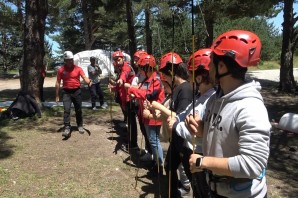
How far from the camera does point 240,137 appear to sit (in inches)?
72.9

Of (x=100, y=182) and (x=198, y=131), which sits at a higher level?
(x=198, y=131)

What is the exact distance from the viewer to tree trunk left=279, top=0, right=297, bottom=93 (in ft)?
53.4

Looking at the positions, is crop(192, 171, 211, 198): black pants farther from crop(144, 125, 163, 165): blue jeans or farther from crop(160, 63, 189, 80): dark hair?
crop(144, 125, 163, 165): blue jeans

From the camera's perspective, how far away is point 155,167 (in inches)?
228

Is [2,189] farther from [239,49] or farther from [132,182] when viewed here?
[239,49]

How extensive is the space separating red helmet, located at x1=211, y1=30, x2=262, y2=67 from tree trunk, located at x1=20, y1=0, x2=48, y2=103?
903cm

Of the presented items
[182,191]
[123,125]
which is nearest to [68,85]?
[123,125]

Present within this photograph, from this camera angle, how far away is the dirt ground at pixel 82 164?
17.5 ft

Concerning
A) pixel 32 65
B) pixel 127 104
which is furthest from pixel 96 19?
pixel 127 104

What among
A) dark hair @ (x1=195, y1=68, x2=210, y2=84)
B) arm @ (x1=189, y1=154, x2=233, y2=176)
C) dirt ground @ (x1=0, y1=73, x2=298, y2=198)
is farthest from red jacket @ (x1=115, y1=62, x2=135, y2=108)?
arm @ (x1=189, y1=154, x2=233, y2=176)

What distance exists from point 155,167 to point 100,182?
2.99 ft

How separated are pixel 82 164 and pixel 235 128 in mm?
4947

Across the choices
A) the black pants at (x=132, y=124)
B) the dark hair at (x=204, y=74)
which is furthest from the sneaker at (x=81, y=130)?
the dark hair at (x=204, y=74)

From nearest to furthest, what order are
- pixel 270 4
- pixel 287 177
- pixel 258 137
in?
1. pixel 258 137
2. pixel 287 177
3. pixel 270 4
